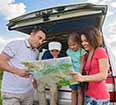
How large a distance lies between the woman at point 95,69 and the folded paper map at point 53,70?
0.57 feet

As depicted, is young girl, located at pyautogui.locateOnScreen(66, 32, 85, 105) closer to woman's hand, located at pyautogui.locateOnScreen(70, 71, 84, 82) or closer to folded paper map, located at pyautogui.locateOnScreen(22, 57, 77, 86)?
folded paper map, located at pyautogui.locateOnScreen(22, 57, 77, 86)

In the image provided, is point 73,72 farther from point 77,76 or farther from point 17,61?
point 17,61

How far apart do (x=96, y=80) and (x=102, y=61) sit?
204 millimetres

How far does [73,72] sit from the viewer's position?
11.9 ft

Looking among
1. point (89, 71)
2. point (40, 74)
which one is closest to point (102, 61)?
point (89, 71)

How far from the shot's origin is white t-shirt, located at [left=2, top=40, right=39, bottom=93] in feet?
13.8

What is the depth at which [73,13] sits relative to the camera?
15.3 feet

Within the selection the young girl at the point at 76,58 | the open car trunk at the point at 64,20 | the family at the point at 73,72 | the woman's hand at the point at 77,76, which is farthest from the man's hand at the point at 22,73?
the open car trunk at the point at 64,20

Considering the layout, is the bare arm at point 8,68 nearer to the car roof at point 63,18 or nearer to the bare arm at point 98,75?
the bare arm at point 98,75

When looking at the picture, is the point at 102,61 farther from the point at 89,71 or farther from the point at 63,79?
the point at 63,79

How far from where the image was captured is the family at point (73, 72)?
3.78 m

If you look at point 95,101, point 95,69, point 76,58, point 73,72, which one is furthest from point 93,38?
point 76,58

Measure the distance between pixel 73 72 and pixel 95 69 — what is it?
30 centimetres

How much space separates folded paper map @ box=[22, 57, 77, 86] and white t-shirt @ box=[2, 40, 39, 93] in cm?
35
